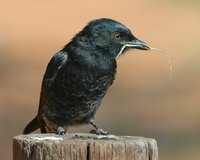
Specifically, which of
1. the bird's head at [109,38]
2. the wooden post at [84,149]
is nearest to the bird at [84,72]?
the bird's head at [109,38]

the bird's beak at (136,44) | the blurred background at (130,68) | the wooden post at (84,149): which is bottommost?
the blurred background at (130,68)

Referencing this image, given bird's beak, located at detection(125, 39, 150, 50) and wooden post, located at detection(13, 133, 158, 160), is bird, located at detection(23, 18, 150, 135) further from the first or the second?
wooden post, located at detection(13, 133, 158, 160)

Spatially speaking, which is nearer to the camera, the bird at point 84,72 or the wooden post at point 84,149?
the wooden post at point 84,149

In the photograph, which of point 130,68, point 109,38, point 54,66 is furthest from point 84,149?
point 130,68

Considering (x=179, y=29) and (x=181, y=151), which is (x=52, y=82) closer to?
(x=181, y=151)

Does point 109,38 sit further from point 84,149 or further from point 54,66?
point 84,149

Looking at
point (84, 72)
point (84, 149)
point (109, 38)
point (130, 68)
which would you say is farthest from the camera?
point (130, 68)

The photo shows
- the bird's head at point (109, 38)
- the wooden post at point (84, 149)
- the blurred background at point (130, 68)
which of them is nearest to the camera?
the wooden post at point (84, 149)

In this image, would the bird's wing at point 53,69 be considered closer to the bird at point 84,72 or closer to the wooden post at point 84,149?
the bird at point 84,72

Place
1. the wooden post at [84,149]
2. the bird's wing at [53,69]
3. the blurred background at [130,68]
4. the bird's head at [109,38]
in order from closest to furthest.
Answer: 1. the wooden post at [84,149]
2. the bird's head at [109,38]
3. the bird's wing at [53,69]
4. the blurred background at [130,68]

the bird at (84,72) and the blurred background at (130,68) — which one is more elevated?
the bird at (84,72)
